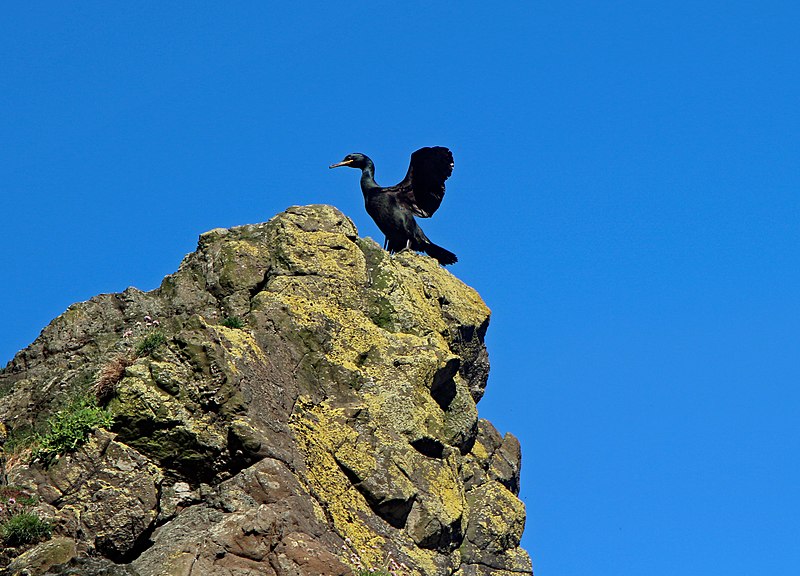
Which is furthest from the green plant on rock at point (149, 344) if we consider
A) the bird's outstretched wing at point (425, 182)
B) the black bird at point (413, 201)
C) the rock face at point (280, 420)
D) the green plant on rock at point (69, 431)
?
the bird's outstretched wing at point (425, 182)

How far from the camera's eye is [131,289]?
19.0 metres

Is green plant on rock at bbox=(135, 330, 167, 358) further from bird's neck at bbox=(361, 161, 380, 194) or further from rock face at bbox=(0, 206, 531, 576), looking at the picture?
bird's neck at bbox=(361, 161, 380, 194)

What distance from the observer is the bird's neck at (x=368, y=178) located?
2539cm

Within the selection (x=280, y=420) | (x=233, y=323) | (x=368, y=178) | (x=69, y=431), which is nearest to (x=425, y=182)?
(x=368, y=178)

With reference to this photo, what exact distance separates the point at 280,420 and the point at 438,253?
8834mm

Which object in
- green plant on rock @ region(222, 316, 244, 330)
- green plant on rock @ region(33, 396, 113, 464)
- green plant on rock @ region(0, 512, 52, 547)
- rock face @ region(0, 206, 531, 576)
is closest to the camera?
green plant on rock @ region(0, 512, 52, 547)

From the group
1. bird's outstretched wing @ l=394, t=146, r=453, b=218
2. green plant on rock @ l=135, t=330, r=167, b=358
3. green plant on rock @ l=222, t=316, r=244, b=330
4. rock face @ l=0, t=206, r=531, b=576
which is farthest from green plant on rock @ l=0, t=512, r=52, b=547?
bird's outstretched wing @ l=394, t=146, r=453, b=218

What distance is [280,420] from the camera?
16.4 metres

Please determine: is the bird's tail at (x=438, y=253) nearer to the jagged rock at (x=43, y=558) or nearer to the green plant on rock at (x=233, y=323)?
the green plant on rock at (x=233, y=323)

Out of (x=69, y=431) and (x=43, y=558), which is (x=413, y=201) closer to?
(x=69, y=431)

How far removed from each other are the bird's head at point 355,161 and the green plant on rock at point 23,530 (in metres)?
12.5

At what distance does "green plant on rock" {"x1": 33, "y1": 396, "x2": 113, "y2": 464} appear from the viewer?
1529cm

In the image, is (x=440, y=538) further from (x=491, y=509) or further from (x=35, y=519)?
(x=35, y=519)

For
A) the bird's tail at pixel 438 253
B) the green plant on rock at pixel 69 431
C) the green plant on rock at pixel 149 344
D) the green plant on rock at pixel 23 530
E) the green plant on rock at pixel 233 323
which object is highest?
the bird's tail at pixel 438 253
